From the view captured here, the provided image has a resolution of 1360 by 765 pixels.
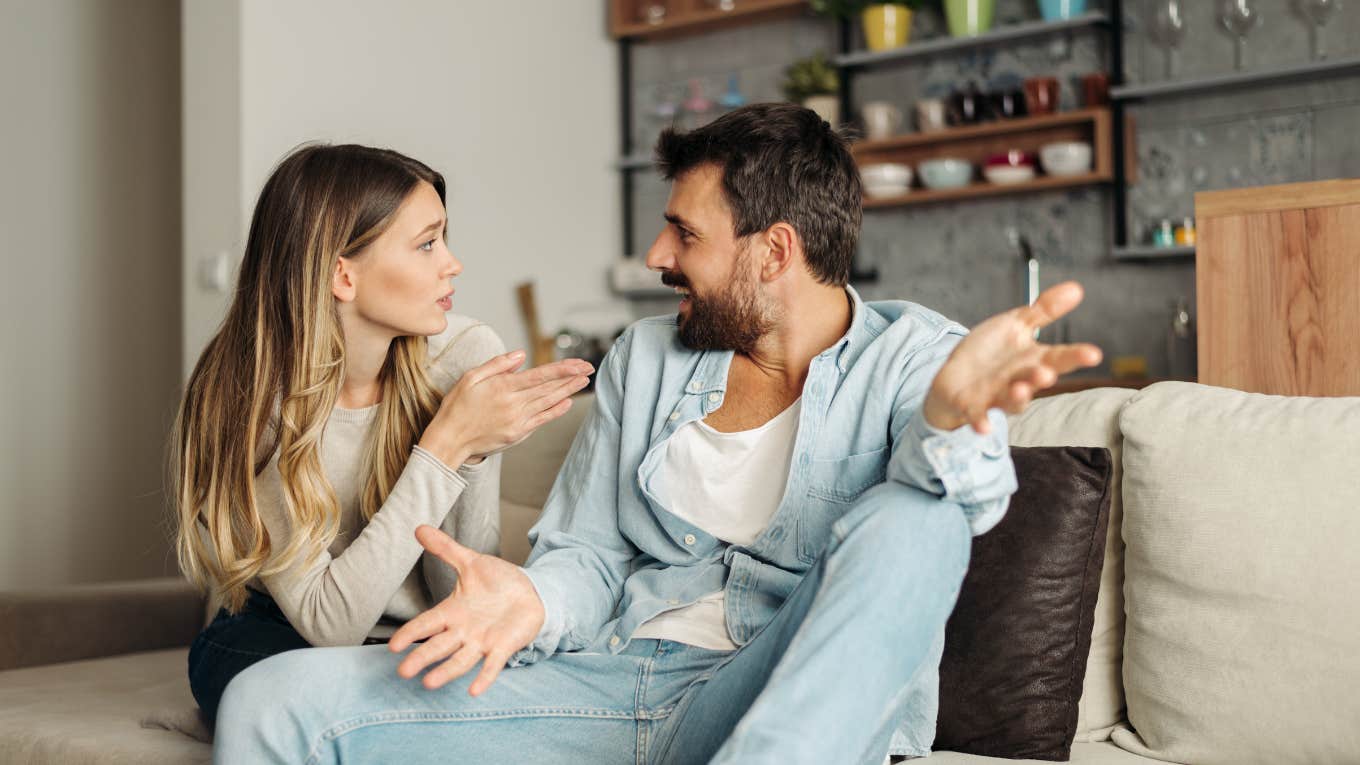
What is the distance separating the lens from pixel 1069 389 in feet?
11.0

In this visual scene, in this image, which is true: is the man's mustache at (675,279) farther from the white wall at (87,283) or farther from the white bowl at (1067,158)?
the white wall at (87,283)

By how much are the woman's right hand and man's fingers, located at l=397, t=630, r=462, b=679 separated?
0.37 m

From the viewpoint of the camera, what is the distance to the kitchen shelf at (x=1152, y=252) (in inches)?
141

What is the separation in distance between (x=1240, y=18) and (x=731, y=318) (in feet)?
8.17

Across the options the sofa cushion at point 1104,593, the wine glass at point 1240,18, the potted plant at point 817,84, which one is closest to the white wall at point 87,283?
the potted plant at point 817,84

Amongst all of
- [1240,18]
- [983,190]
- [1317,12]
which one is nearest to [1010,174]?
[983,190]

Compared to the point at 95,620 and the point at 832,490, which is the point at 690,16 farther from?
the point at 832,490

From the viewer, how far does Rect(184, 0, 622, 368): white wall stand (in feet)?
10.9

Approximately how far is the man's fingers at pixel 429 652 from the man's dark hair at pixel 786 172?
2.29 feet

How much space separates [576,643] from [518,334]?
2742 mm

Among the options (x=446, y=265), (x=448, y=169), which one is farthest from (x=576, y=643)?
(x=448, y=169)

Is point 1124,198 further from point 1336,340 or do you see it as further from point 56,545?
point 56,545

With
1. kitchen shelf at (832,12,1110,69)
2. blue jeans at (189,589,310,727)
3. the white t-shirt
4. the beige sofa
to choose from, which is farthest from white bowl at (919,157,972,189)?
blue jeans at (189,589,310,727)

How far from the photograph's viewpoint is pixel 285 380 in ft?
5.81
